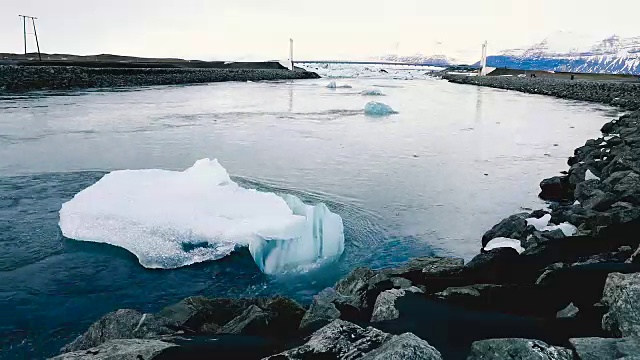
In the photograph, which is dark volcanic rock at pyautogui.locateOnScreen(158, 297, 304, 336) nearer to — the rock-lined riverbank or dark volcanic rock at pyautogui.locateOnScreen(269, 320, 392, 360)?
dark volcanic rock at pyautogui.locateOnScreen(269, 320, 392, 360)

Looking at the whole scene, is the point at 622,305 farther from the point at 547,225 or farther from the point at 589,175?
the point at 589,175

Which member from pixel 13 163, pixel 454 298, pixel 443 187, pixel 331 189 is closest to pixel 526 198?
pixel 443 187

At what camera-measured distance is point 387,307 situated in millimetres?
3092

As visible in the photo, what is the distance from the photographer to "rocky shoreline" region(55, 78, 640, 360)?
242 centimetres

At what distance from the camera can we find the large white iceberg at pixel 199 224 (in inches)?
192

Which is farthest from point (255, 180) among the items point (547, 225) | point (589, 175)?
point (589, 175)

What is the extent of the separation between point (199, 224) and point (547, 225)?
3.90 meters

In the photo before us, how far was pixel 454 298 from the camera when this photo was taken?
3338 mm

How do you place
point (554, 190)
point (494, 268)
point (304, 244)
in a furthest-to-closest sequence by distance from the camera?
point (554, 190), point (304, 244), point (494, 268)

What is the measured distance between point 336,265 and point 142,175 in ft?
9.84

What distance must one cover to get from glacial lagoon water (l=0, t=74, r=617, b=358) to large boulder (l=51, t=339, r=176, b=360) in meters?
1.01

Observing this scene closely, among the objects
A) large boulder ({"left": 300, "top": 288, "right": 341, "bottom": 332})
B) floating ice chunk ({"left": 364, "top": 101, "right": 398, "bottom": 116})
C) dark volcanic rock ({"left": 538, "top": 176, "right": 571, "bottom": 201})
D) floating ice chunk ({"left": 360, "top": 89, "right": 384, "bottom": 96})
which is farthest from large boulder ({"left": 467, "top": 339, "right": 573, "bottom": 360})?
floating ice chunk ({"left": 360, "top": 89, "right": 384, "bottom": 96})

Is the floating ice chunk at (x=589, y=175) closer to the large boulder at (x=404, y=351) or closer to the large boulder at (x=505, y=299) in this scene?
the large boulder at (x=505, y=299)

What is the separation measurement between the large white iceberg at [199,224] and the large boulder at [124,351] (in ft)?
7.03
